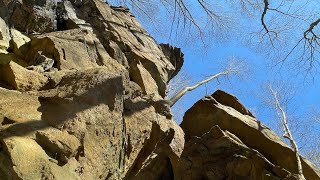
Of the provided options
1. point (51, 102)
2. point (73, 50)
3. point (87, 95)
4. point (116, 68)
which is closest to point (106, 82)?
point (87, 95)

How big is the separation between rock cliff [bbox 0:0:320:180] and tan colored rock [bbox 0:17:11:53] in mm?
23

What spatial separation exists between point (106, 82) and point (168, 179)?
608cm

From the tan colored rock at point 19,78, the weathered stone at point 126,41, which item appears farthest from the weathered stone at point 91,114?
the weathered stone at point 126,41

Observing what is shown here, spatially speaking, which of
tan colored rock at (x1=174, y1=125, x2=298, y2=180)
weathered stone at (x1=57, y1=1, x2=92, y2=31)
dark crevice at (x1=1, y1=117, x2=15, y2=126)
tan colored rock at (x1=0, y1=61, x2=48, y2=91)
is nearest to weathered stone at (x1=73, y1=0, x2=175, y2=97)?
weathered stone at (x1=57, y1=1, x2=92, y2=31)

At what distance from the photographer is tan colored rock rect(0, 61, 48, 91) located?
180 inches

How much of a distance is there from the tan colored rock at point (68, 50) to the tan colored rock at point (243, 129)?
4.37 metres

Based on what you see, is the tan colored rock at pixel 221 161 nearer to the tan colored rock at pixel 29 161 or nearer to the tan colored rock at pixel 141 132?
the tan colored rock at pixel 141 132

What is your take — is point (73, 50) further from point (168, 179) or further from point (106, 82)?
point (168, 179)

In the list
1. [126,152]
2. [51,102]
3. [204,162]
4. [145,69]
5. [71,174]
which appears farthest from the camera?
[204,162]

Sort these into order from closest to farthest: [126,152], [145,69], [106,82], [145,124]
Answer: [106,82], [126,152], [145,124], [145,69]

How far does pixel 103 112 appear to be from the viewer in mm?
4484

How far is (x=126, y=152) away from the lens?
5.43 meters

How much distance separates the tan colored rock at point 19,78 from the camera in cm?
457

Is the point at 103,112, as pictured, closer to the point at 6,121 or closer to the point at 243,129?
the point at 6,121
